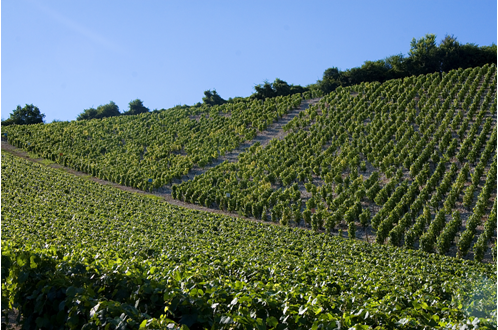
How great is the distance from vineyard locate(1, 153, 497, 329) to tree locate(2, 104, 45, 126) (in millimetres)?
47738

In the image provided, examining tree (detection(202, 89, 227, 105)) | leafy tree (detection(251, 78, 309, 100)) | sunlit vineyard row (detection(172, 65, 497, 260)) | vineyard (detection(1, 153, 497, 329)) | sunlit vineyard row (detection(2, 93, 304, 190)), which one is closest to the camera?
vineyard (detection(1, 153, 497, 329))

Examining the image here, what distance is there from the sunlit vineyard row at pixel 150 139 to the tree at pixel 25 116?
942 cm

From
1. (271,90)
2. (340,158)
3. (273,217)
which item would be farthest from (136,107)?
(273,217)

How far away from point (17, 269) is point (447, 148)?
24.1 m

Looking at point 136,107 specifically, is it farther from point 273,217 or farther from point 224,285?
point 224,285

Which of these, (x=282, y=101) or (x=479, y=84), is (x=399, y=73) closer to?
(x=479, y=84)

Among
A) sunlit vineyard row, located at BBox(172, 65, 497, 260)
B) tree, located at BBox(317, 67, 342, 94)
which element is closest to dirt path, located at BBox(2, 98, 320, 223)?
sunlit vineyard row, located at BBox(172, 65, 497, 260)

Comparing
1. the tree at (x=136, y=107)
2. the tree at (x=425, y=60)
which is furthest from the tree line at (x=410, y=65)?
the tree at (x=136, y=107)

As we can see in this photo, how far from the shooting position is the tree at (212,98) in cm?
5325

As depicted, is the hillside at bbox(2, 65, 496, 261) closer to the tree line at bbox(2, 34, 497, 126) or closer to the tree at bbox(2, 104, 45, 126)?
the tree line at bbox(2, 34, 497, 126)

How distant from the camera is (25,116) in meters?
56.4

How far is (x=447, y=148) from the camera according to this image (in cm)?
2325

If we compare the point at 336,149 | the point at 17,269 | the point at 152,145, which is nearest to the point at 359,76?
the point at 336,149

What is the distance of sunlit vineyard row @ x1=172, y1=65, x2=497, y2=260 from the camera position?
16.4 meters
